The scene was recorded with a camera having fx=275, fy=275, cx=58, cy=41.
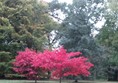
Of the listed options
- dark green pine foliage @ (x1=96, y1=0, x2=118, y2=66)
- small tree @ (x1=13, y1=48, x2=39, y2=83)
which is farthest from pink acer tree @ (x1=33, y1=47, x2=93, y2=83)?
dark green pine foliage @ (x1=96, y1=0, x2=118, y2=66)

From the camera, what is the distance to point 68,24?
35094mm

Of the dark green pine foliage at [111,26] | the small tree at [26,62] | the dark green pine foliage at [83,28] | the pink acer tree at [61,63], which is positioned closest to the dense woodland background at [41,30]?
the dark green pine foliage at [83,28]

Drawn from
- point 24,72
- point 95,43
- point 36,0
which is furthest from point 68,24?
point 24,72

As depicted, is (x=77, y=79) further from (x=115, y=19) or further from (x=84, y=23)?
(x=115, y=19)

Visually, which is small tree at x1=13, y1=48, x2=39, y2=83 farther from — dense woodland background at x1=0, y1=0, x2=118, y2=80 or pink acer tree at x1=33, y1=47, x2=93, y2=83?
dense woodland background at x1=0, y1=0, x2=118, y2=80

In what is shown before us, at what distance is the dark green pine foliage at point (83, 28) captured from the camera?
3359 cm

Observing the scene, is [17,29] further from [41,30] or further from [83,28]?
[83,28]

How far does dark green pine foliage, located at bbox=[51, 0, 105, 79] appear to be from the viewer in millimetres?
33594

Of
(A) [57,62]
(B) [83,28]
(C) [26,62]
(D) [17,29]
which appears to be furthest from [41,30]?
(A) [57,62]

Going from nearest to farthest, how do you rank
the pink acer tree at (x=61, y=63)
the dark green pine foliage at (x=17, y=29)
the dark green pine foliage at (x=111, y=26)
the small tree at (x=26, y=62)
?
the pink acer tree at (x=61, y=63), the dark green pine foliage at (x=111, y=26), the small tree at (x=26, y=62), the dark green pine foliage at (x=17, y=29)

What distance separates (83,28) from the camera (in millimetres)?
33625

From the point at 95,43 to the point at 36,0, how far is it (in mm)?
10726

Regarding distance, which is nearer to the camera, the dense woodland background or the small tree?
the small tree

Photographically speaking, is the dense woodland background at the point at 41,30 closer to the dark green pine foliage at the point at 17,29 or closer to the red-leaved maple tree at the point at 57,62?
the dark green pine foliage at the point at 17,29
